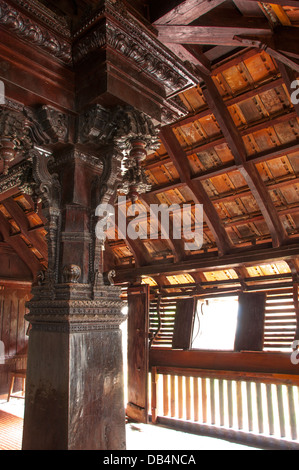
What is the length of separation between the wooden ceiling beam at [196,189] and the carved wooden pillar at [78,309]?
2105 mm

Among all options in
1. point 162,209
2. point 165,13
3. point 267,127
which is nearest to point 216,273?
point 162,209

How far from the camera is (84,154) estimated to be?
2.44 meters

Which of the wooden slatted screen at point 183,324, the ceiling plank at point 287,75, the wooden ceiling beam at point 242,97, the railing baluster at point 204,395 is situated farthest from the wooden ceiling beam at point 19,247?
the ceiling plank at point 287,75

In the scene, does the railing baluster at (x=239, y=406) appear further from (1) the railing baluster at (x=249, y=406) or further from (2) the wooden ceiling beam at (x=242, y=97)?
(2) the wooden ceiling beam at (x=242, y=97)

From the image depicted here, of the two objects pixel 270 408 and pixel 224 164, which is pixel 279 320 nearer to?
pixel 270 408

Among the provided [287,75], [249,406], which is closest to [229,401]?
[249,406]

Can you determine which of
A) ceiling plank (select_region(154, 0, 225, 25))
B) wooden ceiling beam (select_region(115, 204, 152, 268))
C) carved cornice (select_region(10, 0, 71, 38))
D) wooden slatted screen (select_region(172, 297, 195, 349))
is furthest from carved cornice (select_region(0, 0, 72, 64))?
wooden slatted screen (select_region(172, 297, 195, 349))

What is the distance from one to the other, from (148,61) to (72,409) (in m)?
2.19

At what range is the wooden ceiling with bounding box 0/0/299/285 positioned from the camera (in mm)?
2461

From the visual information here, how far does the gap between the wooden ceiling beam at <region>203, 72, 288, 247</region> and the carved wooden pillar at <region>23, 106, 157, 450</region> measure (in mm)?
1708

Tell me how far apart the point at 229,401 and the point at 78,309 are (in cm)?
415

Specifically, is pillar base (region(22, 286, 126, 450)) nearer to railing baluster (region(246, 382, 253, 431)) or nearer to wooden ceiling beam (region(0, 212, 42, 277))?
railing baluster (region(246, 382, 253, 431))

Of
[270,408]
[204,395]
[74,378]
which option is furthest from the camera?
[204,395]

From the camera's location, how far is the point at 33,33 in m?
2.03
